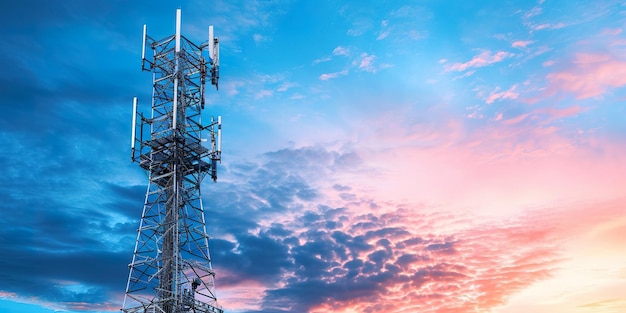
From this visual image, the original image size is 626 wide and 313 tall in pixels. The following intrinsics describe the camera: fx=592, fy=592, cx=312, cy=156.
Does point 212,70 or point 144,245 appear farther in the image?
point 212,70

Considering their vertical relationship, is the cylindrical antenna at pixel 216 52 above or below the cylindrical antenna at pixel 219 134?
above

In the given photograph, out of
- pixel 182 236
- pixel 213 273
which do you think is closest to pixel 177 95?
pixel 182 236

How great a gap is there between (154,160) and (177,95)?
10.1m

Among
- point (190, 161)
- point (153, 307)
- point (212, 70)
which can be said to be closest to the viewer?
point (153, 307)

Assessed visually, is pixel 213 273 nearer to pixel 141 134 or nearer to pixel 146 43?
pixel 141 134

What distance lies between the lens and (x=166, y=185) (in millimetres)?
81875

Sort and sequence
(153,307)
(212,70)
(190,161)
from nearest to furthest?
(153,307), (190,161), (212,70)

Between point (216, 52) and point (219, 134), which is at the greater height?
point (216, 52)

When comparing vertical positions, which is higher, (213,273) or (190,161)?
(190,161)

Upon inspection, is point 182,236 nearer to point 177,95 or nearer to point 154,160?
point 154,160

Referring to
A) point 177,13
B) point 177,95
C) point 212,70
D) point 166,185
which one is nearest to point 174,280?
point 166,185

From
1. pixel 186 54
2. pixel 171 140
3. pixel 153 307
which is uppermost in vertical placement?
pixel 186 54

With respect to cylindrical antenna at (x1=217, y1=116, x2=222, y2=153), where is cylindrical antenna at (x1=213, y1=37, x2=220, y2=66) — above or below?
above

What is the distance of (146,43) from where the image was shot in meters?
88.2
